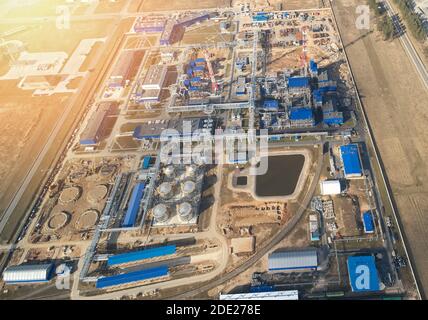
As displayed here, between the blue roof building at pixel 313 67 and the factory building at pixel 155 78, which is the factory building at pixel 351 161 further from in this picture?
the factory building at pixel 155 78

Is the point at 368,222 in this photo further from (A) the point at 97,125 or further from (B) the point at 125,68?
(B) the point at 125,68

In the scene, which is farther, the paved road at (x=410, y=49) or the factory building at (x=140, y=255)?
the paved road at (x=410, y=49)

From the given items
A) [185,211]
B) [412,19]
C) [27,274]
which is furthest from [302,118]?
[27,274]

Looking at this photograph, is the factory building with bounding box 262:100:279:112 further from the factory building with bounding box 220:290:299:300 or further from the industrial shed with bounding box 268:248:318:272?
the factory building with bounding box 220:290:299:300

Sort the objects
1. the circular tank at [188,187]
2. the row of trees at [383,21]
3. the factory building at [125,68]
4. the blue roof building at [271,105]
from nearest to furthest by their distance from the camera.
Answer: the circular tank at [188,187] < the blue roof building at [271,105] < the row of trees at [383,21] < the factory building at [125,68]

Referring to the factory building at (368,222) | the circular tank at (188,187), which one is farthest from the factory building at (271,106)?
the factory building at (368,222)

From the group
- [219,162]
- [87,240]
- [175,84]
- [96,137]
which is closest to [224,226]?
[219,162]
